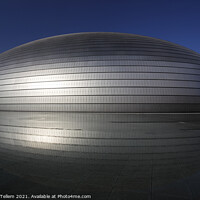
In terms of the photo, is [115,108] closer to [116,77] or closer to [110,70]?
[116,77]

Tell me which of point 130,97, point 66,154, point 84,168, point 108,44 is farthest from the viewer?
point 108,44

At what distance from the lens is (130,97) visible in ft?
52.1

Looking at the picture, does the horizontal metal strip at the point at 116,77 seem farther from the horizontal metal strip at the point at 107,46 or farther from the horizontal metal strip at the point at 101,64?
the horizontal metal strip at the point at 107,46

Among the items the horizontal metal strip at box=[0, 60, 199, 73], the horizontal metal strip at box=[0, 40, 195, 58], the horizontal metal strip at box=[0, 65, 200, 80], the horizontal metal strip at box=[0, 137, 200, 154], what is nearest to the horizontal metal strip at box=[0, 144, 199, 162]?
the horizontal metal strip at box=[0, 137, 200, 154]

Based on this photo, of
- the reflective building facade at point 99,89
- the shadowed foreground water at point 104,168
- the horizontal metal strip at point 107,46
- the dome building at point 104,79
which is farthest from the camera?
the horizontal metal strip at point 107,46

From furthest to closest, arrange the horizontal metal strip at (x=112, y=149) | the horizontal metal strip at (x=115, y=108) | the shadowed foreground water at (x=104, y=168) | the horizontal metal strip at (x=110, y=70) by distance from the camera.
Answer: the horizontal metal strip at (x=110, y=70) < the horizontal metal strip at (x=115, y=108) < the horizontal metal strip at (x=112, y=149) < the shadowed foreground water at (x=104, y=168)

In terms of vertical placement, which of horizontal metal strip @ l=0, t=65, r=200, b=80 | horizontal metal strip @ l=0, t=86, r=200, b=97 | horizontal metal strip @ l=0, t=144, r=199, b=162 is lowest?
horizontal metal strip @ l=0, t=144, r=199, b=162

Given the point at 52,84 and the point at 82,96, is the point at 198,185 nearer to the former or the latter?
the point at 82,96

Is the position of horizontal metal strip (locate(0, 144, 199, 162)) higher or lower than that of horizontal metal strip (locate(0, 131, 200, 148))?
higher

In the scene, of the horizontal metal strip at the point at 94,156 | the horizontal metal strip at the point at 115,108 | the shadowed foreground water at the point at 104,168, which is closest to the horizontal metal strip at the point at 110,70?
the horizontal metal strip at the point at 115,108

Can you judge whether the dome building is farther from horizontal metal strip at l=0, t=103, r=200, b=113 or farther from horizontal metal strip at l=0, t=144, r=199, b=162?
horizontal metal strip at l=0, t=144, r=199, b=162

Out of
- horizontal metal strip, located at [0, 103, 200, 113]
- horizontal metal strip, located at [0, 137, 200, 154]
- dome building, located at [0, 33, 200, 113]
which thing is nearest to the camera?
horizontal metal strip, located at [0, 137, 200, 154]

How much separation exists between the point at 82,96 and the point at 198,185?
13.8 meters

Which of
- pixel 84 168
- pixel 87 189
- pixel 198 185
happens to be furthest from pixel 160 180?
pixel 84 168
